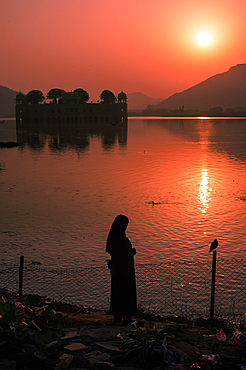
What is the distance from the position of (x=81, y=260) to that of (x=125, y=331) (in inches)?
212

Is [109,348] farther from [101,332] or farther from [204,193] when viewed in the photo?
[204,193]

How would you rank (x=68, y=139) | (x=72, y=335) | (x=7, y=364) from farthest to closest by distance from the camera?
(x=68, y=139) → (x=72, y=335) → (x=7, y=364)

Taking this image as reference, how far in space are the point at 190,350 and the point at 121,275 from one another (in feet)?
5.60

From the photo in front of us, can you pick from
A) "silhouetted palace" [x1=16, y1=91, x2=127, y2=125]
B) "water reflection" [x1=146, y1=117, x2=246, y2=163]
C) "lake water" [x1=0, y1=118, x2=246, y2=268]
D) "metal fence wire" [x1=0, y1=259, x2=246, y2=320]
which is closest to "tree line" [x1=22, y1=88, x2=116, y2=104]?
"silhouetted palace" [x1=16, y1=91, x2=127, y2=125]

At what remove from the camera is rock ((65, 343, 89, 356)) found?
5.03 m

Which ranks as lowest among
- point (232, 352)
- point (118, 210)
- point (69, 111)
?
point (118, 210)

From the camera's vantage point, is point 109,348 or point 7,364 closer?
point 7,364

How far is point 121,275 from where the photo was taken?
21.1ft

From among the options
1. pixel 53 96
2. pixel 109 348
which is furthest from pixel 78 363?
pixel 53 96

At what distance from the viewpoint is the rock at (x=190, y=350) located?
5109mm

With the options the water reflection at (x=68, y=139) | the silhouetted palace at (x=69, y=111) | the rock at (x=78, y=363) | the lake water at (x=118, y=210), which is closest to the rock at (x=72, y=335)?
the rock at (x=78, y=363)

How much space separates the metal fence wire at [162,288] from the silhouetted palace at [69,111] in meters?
115

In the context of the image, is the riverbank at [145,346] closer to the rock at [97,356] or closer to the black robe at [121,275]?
the rock at [97,356]

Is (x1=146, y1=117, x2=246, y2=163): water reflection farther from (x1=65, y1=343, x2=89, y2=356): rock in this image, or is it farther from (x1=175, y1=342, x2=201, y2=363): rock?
(x1=65, y1=343, x2=89, y2=356): rock
